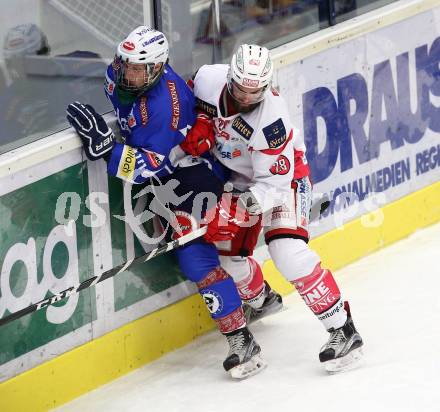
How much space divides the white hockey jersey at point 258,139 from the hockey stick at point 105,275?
31 cm

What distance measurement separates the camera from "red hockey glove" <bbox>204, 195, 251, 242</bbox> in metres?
6.07

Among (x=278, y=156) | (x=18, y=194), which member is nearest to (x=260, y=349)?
(x=278, y=156)

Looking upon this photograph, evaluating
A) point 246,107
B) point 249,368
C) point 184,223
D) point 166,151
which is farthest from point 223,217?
point 249,368

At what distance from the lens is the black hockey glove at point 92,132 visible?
575cm

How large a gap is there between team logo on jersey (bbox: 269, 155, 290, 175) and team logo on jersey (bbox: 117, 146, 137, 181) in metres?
0.55

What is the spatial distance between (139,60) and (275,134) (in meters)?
0.62

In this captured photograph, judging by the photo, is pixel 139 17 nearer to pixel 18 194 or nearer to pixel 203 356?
pixel 18 194

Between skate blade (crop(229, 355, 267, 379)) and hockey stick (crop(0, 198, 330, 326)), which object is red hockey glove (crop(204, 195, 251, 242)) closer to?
hockey stick (crop(0, 198, 330, 326))

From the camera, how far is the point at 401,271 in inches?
281

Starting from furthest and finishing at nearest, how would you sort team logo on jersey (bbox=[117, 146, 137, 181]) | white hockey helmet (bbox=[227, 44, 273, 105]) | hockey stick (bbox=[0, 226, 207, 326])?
1. team logo on jersey (bbox=[117, 146, 137, 181])
2. white hockey helmet (bbox=[227, 44, 273, 105])
3. hockey stick (bbox=[0, 226, 207, 326])

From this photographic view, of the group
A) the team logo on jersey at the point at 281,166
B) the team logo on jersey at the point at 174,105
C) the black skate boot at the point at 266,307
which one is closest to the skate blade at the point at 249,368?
the black skate boot at the point at 266,307

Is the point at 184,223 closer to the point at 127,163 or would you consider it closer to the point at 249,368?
the point at 127,163

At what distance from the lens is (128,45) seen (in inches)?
226

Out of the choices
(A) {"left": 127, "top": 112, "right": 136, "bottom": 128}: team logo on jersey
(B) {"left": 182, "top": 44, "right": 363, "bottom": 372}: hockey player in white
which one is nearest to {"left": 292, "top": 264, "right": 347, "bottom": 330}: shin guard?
(B) {"left": 182, "top": 44, "right": 363, "bottom": 372}: hockey player in white
